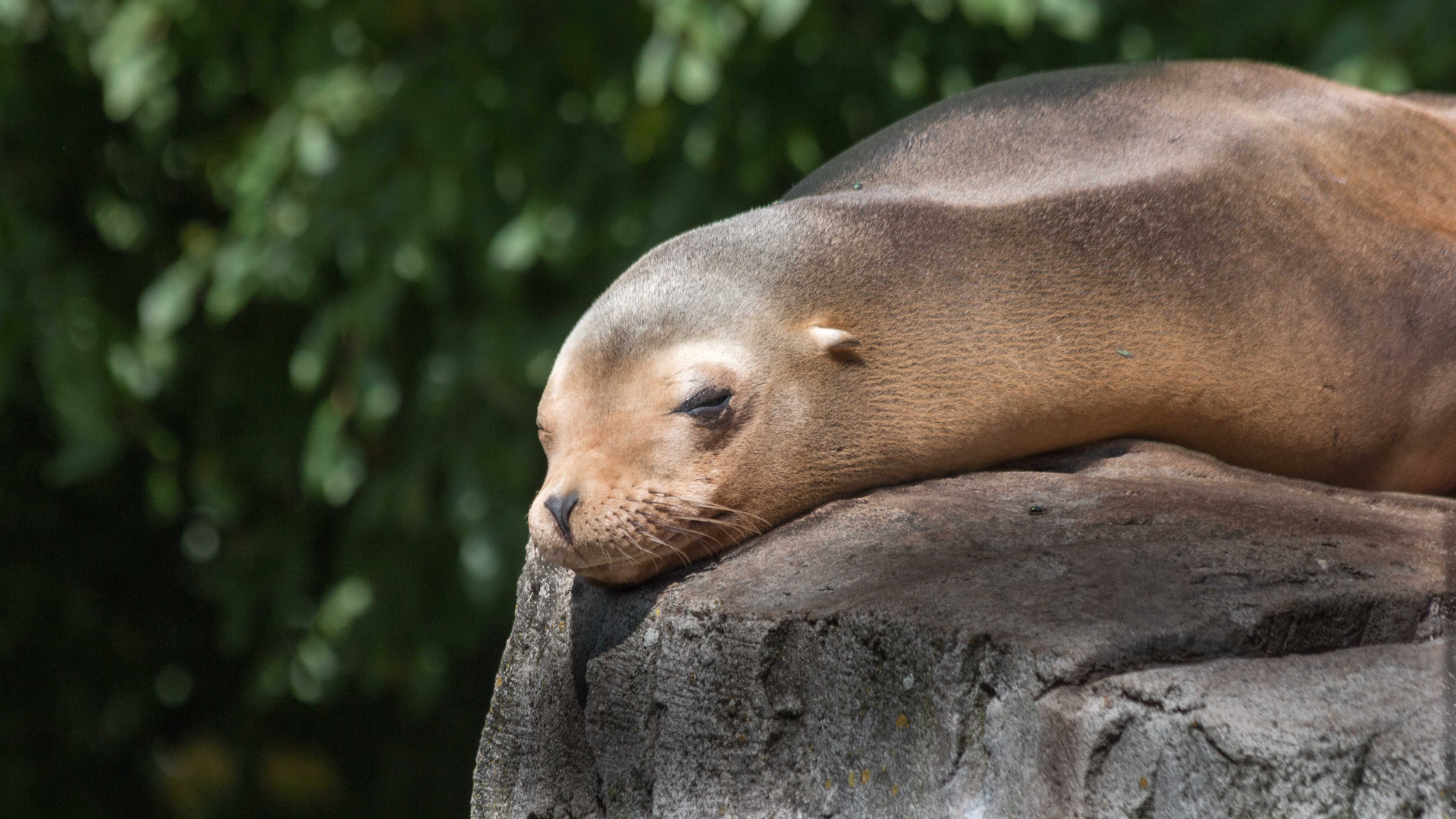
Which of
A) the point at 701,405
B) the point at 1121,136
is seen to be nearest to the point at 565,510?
the point at 701,405

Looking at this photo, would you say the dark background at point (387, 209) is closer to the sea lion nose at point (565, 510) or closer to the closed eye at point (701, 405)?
the closed eye at point (701, 405)

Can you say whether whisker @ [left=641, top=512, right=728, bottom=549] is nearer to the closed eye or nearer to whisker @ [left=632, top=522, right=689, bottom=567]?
whisker @ [left=632, top=522, right=689, bottom=567]

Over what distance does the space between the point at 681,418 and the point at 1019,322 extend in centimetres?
60

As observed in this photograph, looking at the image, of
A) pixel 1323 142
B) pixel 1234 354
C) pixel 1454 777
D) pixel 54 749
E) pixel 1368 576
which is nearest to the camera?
pixel 1454 777

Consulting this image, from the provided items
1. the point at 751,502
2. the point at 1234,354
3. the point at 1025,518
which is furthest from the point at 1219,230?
the point at 751,502

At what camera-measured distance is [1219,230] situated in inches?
97.0

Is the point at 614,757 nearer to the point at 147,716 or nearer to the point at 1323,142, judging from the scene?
the point at 1323,142

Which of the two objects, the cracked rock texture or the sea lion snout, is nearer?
the cracked rock texture

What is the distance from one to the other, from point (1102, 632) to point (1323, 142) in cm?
160

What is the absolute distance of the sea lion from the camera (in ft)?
6.91

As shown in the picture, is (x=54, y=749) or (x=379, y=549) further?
(x=54, y=749)

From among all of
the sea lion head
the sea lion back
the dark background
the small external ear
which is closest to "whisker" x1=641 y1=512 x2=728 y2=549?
the sea lion head

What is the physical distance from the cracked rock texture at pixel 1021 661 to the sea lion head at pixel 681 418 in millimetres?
Result: 82

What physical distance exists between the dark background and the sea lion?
1.11 metres
